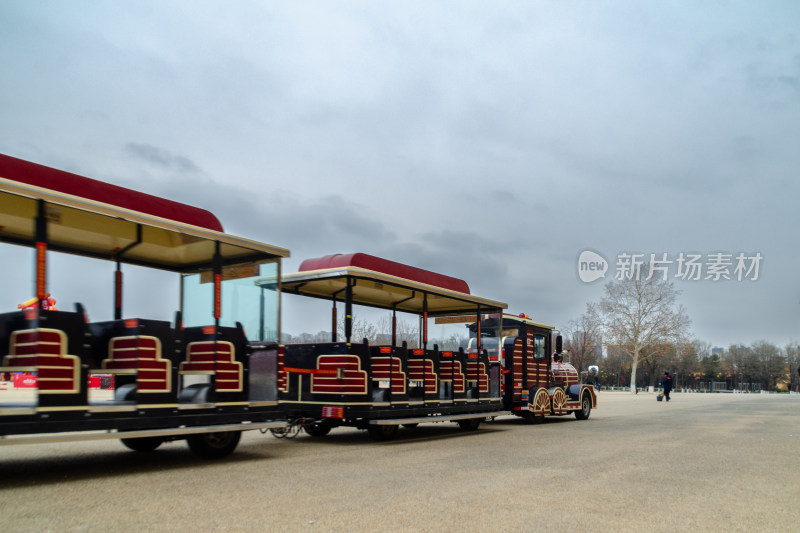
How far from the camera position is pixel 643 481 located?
7.55 metres

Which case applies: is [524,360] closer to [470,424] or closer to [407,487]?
[470,424]

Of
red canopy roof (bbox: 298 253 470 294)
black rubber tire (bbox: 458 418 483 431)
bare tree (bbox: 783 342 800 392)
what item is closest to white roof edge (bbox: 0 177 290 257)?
red canopy roof (bbox: 298 253 470 294)

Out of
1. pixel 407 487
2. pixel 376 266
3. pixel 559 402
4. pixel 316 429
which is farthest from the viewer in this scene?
pixel 559 402

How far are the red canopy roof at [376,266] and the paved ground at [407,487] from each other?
120 inches

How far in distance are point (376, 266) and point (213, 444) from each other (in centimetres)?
418

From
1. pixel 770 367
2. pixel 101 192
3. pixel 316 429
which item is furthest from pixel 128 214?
pixel 770 367

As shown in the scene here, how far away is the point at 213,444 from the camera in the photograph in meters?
8.98

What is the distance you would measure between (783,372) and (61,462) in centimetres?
10598

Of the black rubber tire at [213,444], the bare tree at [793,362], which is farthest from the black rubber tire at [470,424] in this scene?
the bare tree at [793,362]

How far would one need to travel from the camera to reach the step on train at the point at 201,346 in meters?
6.93

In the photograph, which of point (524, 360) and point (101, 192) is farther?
point (524, 360)

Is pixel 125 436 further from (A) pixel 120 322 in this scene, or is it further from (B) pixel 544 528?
(B) pixel 544 528

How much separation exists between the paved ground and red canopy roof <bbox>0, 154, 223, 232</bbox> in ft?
10.2

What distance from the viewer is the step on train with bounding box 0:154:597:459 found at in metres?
6.93
